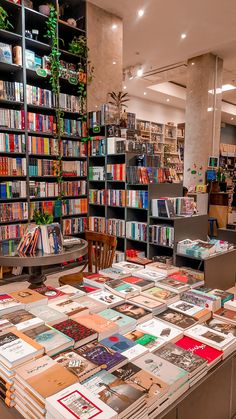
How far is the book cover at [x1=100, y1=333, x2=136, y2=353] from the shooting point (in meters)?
1.30

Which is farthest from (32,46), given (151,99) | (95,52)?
(151,99)

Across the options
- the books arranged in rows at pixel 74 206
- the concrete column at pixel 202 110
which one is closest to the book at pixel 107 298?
the books arranged in rows at pixel 74 206

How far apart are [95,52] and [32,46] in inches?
40.5

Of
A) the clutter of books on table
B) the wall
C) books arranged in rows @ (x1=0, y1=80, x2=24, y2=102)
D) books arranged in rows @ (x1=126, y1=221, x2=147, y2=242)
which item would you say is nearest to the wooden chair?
the clutter of books on table

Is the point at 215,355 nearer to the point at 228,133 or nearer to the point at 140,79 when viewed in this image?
the point at 140,79

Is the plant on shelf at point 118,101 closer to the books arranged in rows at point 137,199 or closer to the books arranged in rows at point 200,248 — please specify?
the books arranged in rows at point 137,199

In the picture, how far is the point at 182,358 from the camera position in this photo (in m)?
1.26

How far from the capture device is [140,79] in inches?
305

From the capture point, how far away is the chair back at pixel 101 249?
2932 mm

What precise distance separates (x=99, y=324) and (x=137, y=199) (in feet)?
8.62

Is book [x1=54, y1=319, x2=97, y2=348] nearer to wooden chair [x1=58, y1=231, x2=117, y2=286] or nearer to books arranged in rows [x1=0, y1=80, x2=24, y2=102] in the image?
wooden chair [x1=58, y1=231, x2=117, y2=286]

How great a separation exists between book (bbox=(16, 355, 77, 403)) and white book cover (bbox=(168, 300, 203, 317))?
762 mm

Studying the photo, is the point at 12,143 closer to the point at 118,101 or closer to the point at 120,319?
the point at 118,101

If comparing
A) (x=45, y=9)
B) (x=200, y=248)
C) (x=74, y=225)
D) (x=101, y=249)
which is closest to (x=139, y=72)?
(x=45, y=9)
